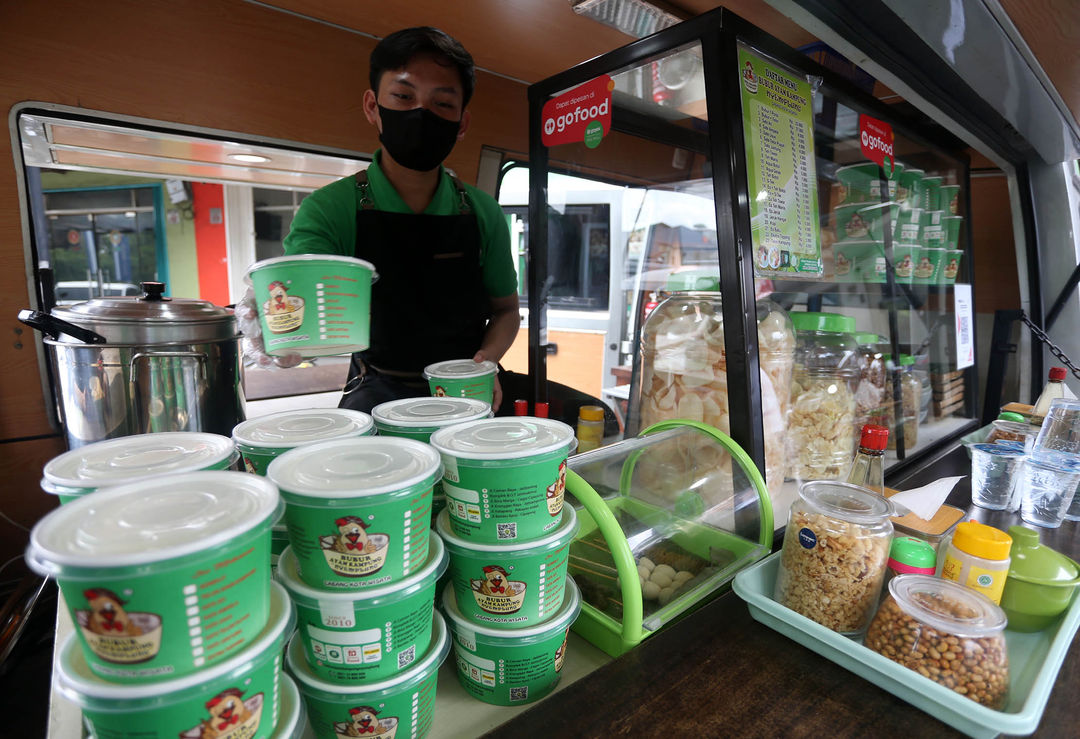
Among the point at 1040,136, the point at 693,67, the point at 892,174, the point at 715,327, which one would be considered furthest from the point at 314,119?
the point at 1040,136

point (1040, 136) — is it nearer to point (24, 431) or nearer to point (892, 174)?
point (892, 174)

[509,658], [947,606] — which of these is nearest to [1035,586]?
[947,606]

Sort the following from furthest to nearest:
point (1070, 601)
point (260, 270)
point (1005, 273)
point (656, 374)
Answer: point (1005, 273), point (656, 374), point (260, 270), point (1070, 601)

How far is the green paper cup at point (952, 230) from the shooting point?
241 cm

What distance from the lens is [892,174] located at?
2047 mm

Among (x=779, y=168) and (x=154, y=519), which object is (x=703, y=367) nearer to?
(x=779, y=168)

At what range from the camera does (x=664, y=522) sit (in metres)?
1.24

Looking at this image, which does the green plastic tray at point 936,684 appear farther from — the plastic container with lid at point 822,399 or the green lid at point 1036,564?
the plastic container with lid at point 822,399

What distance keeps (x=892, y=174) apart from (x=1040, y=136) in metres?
0.99

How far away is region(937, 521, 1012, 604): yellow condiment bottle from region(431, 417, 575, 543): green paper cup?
745 mm

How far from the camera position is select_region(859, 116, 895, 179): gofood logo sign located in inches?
66.1

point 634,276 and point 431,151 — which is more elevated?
point 431,151

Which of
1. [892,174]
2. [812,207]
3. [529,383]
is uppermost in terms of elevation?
[892,174]

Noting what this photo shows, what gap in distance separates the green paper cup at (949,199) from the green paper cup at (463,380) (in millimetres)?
2253
